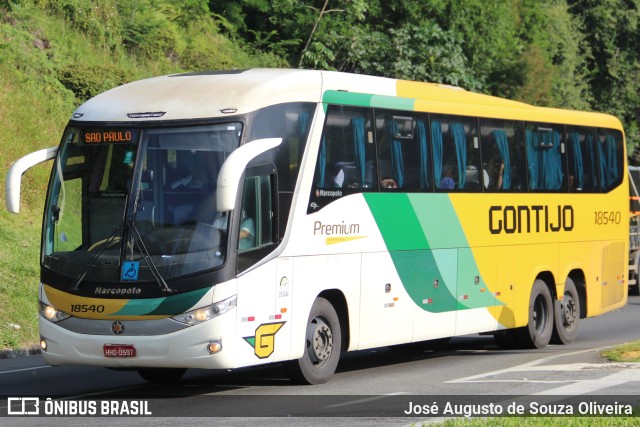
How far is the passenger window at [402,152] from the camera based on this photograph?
50.4ft

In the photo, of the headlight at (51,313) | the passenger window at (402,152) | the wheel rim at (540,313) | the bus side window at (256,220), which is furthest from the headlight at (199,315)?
the wheel rim at (540,313)

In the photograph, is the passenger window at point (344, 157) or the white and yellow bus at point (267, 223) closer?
the white and yellow bus at point (267, 223)

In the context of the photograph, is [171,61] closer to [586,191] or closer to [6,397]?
[586,191]

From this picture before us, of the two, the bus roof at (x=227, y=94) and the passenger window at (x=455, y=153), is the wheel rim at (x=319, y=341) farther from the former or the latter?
the passenger window at (x=455, y=153)

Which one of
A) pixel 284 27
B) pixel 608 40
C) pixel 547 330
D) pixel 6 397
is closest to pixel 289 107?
pixel 6 397

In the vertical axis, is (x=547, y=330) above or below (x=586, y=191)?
below

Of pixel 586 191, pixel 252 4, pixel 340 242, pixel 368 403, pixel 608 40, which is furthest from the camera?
pixel 608 40

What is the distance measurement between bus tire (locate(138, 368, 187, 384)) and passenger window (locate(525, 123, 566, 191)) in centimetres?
684

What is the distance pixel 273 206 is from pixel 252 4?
1020 inches

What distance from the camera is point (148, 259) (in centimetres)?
1252

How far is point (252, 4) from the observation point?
1507 inches

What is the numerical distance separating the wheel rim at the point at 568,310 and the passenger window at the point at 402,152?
184 inches

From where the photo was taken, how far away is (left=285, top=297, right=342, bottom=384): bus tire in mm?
13758

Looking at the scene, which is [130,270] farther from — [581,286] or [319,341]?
[581,286]
